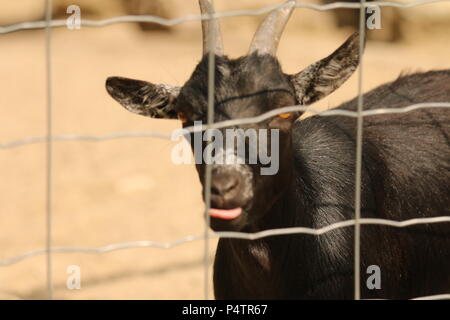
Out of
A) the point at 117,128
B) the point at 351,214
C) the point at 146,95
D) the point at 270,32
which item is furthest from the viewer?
the point at 117,128

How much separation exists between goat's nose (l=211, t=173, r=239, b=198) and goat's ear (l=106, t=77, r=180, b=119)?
2.91ft

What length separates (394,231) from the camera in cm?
500

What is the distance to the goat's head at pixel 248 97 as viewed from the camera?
406 centimetres

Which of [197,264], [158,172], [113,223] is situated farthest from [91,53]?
[197,264]

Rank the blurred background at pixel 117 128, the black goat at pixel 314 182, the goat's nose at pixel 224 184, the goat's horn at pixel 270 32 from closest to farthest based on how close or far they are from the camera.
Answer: the goat's nose at pixel 224 184, the black goat at pixel 314 182, the goat's horn at pixel 270 32, the blurred background at pixel 117 128

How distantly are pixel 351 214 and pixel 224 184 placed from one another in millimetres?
1214

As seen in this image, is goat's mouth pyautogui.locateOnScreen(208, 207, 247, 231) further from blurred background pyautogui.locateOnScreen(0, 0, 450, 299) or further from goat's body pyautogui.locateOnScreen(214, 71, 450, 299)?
blurred background pyautogui.locateOnScreen(0, 0, 450, 299)

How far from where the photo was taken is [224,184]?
3.91m

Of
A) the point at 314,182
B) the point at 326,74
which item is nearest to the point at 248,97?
the point at 326,74

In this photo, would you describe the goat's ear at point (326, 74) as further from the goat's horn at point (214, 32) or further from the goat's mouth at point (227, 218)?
the goat's mouth at point (227, 218)

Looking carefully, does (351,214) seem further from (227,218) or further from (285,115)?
(227,218)

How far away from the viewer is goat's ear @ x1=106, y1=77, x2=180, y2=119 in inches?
183

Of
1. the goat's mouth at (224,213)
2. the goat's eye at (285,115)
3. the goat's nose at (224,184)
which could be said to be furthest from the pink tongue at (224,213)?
the goat's eye at (285,115)

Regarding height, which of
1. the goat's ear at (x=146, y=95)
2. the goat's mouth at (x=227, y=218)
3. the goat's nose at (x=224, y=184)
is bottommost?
the goat's mouth at (x=227, y=218)
